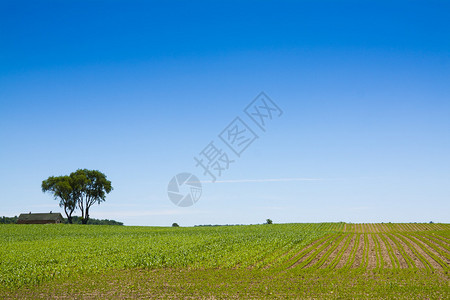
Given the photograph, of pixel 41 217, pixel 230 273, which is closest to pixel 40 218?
pixel 41 217

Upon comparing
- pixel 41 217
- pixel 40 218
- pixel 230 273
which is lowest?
pixel 230 273

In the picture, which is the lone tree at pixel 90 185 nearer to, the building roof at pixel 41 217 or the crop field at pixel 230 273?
the building roof at pixel 41 217

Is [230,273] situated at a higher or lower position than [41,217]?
lower

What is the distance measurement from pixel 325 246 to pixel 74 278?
1028 inches

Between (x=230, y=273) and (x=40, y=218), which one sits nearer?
(x=230, y=273)

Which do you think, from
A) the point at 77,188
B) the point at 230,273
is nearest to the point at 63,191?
the point at 77,188

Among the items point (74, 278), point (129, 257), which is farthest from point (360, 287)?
point (129, 257)

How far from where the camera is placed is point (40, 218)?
10812 cm

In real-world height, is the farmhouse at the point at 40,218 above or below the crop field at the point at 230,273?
above

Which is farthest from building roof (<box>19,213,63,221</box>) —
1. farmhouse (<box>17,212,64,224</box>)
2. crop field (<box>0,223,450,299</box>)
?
crop field (<box>0,223,450,299</box>)

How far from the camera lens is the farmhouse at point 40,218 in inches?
4227

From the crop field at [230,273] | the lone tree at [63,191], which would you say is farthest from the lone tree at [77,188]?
the crop field at [230,273]

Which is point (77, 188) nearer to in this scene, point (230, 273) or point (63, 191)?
point (63, 191)

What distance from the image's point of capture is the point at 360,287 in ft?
61.7
